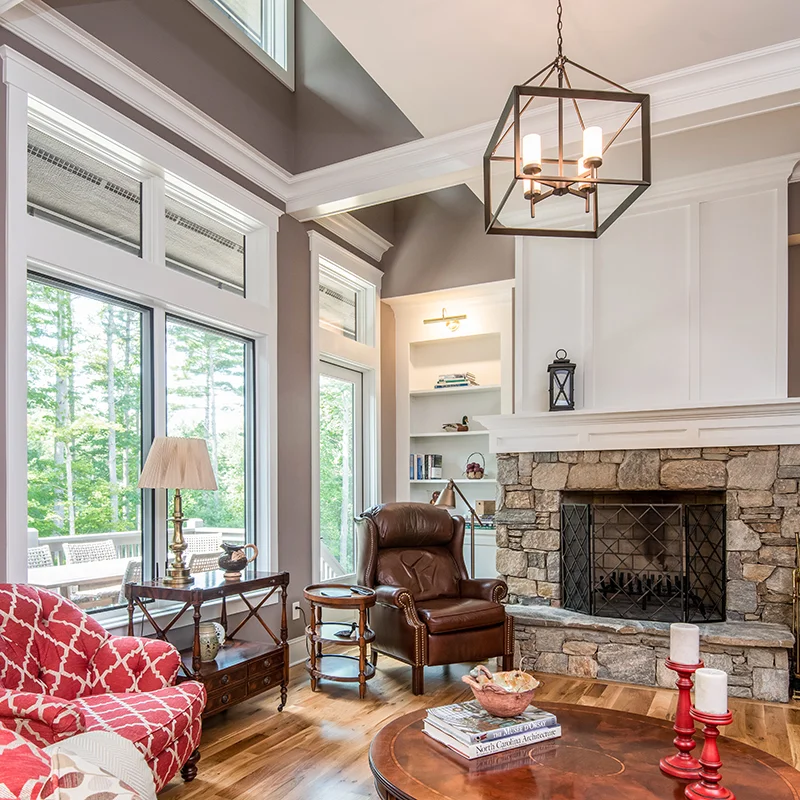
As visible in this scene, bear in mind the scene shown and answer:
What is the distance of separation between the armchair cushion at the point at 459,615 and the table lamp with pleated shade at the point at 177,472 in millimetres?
1375

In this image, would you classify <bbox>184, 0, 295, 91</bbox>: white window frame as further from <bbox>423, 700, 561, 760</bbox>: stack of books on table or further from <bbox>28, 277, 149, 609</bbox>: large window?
<bbox>423, 700, 561, 760</bbox>: stack of books on table

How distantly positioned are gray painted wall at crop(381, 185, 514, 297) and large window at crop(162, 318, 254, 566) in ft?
6.31

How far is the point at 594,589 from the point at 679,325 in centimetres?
181

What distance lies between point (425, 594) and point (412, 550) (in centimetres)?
31

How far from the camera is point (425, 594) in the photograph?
4387mm

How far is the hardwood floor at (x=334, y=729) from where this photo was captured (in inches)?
107

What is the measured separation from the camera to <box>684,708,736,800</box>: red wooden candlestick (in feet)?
5.73

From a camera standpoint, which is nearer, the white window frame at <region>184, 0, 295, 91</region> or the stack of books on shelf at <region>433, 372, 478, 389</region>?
the white window frame at <region>184, 0, 295, 91</region>

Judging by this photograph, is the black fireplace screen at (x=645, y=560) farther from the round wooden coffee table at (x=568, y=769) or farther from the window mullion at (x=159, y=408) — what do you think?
the window mullion at (x=159, y=408)

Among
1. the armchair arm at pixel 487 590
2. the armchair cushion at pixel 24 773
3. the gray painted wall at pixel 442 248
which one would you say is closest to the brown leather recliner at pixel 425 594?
the armchair arm at pixel 487 590

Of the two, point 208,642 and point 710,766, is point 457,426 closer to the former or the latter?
point 208,642

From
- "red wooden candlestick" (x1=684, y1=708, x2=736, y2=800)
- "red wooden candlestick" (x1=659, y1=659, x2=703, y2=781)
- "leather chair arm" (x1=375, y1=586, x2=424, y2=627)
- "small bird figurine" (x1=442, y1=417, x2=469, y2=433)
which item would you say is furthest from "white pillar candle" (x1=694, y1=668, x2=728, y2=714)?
"small bird figurine" (x1=442, y1=417, x2=469, y2=433)

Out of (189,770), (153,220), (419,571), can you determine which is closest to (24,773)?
(189,770)

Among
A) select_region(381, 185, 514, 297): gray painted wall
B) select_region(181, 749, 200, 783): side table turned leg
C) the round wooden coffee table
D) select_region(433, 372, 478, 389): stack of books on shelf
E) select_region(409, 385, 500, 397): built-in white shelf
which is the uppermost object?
select_region(381, 185, 514, 297): gray painted wall
